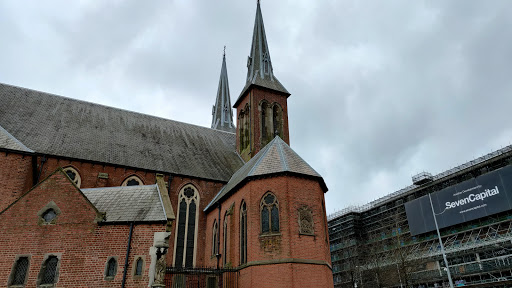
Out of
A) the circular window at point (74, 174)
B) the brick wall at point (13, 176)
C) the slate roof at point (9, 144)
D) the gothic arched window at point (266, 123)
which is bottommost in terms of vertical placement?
the brick wall at point (13, 176)

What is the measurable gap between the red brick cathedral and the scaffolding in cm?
1670

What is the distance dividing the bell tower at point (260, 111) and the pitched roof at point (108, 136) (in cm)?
179

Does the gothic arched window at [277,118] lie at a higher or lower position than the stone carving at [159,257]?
higher

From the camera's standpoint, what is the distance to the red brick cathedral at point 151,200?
12.7 metres

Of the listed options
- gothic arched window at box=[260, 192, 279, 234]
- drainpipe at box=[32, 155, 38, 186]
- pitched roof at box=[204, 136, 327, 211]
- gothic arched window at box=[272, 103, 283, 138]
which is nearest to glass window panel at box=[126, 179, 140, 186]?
drainpipe at box=[32, 155, 38, 186]

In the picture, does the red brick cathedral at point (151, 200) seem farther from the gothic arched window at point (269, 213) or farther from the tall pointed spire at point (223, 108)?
the tall pointed spire at point (223, 108)

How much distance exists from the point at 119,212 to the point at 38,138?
9846 mm

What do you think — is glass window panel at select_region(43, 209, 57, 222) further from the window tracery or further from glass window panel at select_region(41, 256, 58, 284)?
the window tracery

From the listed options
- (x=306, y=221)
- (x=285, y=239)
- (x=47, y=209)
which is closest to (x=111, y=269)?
(x=47, y=209)

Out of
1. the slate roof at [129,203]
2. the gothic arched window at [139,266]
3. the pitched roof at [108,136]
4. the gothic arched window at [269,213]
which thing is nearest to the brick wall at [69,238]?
the gothic arched window at [139,266]

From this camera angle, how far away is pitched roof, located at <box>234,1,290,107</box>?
2953 cm

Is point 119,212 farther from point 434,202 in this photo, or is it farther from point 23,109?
point 434,202

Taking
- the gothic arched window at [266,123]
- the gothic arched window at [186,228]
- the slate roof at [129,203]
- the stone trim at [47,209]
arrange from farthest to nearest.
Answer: the gothic arched window at [266,123]
the gothic arched window at [186,228]
the slate roof at [129,203]
the stone trim at [47,209]

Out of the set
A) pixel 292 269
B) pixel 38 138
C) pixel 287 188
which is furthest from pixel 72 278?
pixel 38 138
